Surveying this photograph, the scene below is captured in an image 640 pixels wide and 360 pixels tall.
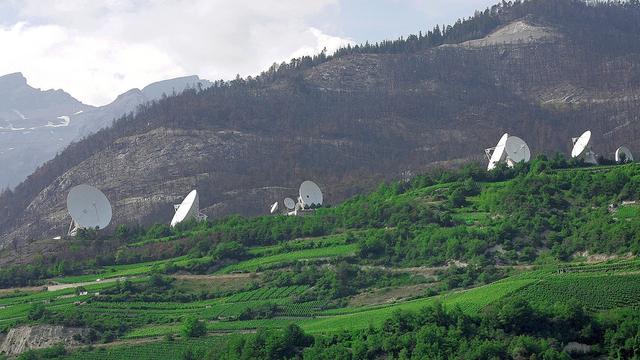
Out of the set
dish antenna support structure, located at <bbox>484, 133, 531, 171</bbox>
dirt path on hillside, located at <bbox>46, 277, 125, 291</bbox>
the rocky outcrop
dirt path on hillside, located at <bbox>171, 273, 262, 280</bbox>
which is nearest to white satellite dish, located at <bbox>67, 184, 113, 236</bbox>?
dirt path on hillside, located at <bbox>46, 277, 125, 291</bbox>

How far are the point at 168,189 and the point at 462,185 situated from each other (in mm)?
58773

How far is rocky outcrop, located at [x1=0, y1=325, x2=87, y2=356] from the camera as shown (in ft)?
282

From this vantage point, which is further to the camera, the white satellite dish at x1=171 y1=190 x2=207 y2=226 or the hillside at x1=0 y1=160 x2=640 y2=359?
the white satellite dish at x1=171 y1=190 x2=207 y2=226

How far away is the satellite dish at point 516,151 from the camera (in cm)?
12169

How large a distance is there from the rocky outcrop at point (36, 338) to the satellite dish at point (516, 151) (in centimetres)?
5223

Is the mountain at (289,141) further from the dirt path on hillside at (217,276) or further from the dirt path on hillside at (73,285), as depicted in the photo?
the dirt path on hillside at (217,276)

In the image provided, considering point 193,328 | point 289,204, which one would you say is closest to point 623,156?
point 289,204

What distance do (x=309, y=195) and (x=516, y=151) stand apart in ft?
74.8

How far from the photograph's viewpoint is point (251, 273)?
99.1m

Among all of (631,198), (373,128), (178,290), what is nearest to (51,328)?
(178,290)

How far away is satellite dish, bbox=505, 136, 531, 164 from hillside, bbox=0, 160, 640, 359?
515cm

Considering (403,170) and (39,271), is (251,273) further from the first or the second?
(403,170)

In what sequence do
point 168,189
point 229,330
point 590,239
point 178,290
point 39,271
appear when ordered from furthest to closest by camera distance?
point 168,189
point 39,271
point 178,290
point 590,239
point 229,330

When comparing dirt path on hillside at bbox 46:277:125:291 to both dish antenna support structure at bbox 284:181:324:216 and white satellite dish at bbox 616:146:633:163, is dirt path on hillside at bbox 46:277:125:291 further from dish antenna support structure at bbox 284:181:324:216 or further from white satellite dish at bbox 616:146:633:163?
white satellite dish at bbox 616:146:633:163
